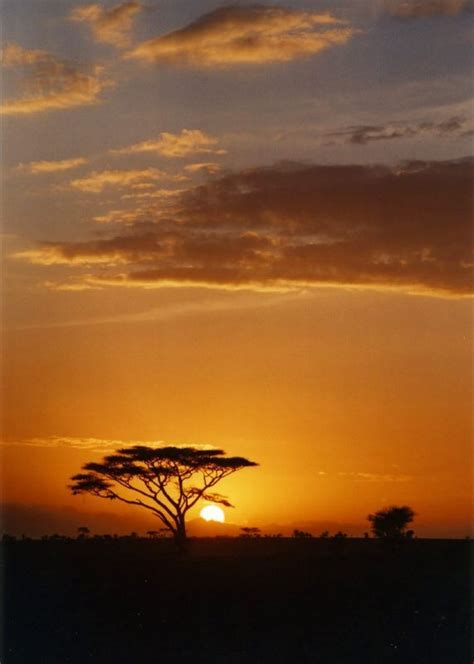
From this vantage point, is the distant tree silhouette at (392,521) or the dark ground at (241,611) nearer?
the dark ground at (241,611)

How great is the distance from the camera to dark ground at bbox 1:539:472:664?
85.2ft

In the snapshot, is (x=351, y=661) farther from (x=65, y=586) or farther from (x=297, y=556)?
(x=297, y=556)

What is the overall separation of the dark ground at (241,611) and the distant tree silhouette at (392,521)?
11523 millimetres

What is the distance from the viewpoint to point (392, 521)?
5416cm

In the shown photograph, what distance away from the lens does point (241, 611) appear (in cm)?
3084

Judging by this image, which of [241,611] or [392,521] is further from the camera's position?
[392,521]

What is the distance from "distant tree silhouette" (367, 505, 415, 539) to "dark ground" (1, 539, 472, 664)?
454 inches

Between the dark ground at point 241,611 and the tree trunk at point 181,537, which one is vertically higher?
the tree trunk at point 181,537

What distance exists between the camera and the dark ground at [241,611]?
2597 centimetres

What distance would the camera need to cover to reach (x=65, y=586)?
3506 cm

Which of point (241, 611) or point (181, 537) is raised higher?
point (181, 537)

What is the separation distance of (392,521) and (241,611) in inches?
958

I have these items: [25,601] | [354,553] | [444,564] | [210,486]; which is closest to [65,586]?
[25,601]

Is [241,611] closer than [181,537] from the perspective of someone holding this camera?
Yes
